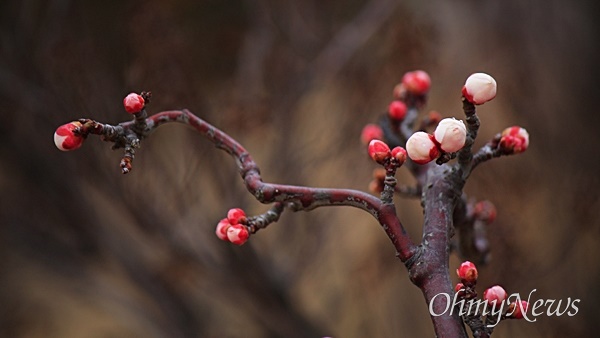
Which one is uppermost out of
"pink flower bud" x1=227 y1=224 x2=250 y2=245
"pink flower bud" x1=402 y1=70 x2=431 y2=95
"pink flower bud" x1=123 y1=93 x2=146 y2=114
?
"pink flower bud" x1=402 y1=70 x2=431 y2=95

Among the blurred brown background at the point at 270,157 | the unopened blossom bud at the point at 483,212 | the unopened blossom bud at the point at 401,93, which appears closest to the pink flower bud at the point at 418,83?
the unopened blossom bud at the point at 401,93

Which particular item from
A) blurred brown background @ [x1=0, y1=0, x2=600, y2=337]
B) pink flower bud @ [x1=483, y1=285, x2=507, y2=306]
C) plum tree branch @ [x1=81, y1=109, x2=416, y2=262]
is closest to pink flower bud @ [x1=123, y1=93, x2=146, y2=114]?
plum tree branch @ [x1=81, y1=109, x2=416, y2=262]

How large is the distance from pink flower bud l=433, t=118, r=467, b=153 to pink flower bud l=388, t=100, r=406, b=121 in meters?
0.19

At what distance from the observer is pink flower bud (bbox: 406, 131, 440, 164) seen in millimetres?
358

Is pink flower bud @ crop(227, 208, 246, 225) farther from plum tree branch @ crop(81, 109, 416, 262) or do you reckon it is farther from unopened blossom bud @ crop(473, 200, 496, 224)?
unopened blossom bud @ crop(473, 200, 496, 224)

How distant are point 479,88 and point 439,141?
0.14 feet

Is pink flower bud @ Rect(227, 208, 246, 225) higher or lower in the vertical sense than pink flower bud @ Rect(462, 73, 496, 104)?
lower

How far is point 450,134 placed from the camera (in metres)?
0.35

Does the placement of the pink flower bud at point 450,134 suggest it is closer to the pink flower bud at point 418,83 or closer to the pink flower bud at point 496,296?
the pink flower bud at point 496,296

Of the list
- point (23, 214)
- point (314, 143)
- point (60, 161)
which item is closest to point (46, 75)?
point (60, 161)

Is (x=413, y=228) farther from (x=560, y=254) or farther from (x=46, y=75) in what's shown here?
(x=46, y=75)

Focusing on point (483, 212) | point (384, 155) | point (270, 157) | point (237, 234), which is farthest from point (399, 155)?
point (270, 157)

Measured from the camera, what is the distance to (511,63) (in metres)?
1.59

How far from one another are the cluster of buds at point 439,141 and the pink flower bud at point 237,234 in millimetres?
117
